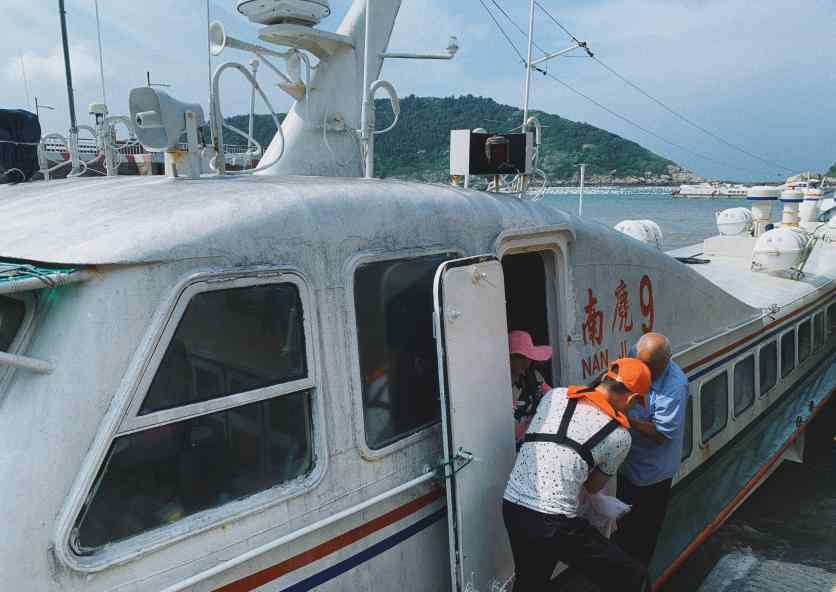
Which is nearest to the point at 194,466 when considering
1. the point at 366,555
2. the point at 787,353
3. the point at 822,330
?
the point at 366,555

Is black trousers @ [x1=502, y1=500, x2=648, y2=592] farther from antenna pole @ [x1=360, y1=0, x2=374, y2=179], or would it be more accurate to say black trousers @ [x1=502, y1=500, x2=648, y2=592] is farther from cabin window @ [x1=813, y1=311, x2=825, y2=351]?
cabin window @ [x1=813, y1=311, x2=825, y2=351]

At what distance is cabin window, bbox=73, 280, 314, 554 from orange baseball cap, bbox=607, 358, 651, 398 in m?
1.80

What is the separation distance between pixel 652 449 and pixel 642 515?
46 centimetres

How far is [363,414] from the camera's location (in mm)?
2797

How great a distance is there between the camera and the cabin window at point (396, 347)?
112 inches

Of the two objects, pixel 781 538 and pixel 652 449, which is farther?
pixel 781 538

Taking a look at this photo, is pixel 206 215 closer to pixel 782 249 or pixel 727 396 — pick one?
pixel 727 396

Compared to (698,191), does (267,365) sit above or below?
above

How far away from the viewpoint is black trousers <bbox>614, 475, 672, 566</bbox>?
4.28m

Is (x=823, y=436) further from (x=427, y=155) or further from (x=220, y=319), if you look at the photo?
(x=220, y=319)

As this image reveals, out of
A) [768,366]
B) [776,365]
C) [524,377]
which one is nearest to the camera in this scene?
[524,377]

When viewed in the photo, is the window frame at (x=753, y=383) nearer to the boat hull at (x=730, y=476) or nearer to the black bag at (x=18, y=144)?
the boat hull at (x=730, y=476)

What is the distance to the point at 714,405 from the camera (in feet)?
19.8

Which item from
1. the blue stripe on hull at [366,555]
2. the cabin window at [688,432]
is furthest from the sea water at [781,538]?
the blue stripe on hull at [366,555]
